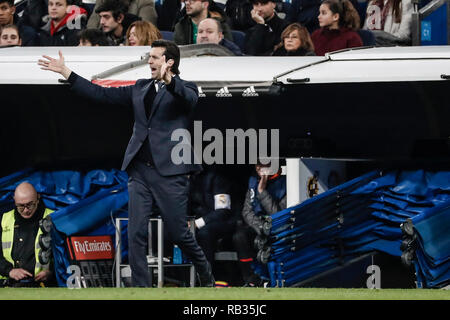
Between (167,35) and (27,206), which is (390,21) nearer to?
(167,35)

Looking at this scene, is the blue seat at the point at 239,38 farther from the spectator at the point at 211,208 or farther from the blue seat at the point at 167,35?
the spectator at the point at 211,208

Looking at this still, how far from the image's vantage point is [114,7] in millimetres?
13227

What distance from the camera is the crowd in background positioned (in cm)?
1216

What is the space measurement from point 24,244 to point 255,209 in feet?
6.64

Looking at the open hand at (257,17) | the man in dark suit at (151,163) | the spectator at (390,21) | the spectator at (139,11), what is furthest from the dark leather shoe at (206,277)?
the spectator at (139,11)

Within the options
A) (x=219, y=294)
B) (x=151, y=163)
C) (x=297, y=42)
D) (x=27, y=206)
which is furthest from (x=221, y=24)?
(x=219, y=294)

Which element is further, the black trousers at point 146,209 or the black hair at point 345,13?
the black hair at point 345,13

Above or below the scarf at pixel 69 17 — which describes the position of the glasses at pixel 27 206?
below

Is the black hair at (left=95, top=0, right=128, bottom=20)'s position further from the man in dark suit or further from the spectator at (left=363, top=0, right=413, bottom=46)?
the man in dark suit

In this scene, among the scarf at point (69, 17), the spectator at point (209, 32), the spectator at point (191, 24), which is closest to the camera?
the spectator at point (209, 32)

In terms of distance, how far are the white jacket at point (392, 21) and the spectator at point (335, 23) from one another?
0.87 metres

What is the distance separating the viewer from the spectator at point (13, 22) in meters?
13.8

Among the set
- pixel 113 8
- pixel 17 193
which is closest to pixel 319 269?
pixel 17 193

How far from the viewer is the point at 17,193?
10773 mm
